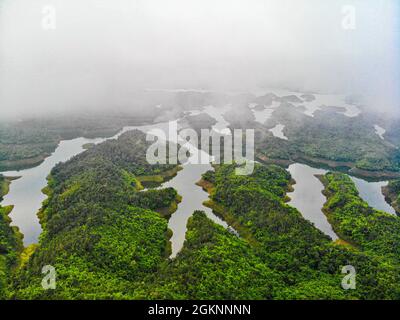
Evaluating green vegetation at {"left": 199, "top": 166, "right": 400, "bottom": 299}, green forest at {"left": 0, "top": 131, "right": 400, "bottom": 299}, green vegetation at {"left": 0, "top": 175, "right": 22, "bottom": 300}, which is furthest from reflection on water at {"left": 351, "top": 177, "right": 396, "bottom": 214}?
green vegetation at {"left": 0, "top": 175, "right": 22, "bottom": 300}

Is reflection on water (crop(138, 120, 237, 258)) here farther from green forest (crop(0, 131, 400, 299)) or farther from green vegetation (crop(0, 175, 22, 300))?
green vegetation (crop(0, 175, 22, 300))

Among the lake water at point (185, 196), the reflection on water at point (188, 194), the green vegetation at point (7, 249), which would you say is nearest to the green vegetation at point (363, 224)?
the lake water at point (185, 196)

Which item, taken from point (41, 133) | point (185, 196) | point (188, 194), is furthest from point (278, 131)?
point (41, 133)
